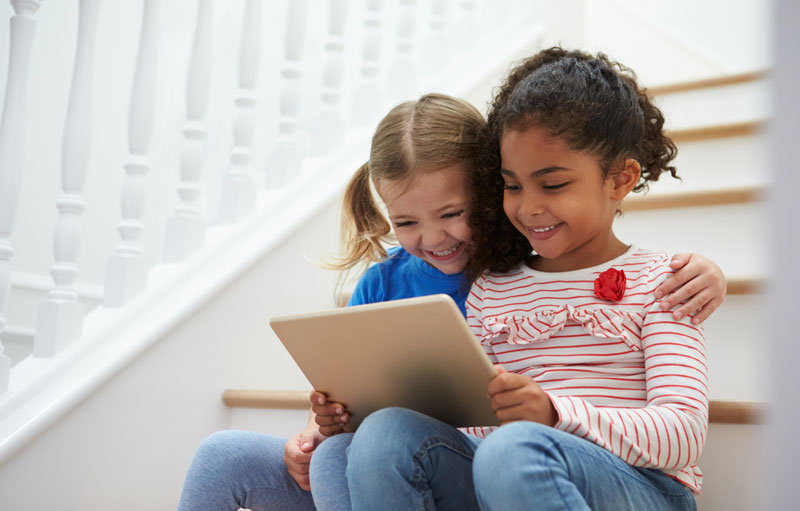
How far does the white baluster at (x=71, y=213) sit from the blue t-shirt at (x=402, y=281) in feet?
1.43

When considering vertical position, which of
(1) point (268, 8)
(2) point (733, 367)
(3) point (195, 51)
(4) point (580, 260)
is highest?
(1) point (268, 8)

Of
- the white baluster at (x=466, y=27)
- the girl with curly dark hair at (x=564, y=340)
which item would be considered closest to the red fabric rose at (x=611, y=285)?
the girl with curly dark hair at (x=564, y=340)

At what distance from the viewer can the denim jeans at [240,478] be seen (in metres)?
0.95

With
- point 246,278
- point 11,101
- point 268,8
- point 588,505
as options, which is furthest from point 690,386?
point 268,8

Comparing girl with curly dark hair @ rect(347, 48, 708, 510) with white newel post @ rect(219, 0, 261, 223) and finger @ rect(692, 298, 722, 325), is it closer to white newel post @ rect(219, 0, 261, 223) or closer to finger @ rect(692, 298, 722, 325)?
finger @ rect(692, 298, 722, 325)

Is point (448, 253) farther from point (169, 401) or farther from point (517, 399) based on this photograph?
point (169, 401)

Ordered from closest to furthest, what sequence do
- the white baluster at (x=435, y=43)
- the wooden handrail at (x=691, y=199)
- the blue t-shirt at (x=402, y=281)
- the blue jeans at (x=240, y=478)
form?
the blue jeans at (x=240, y=478), the blue t-shirt at (x=402, y=281), the wooden handrail at (x=691, y=199), the white baluster at (x=435, y=43)

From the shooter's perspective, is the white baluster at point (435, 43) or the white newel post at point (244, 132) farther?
the white baluster at point (435, 43)

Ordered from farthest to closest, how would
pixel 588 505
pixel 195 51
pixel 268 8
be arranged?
pixel 268 8
pixel 195 51
pixel 588 505

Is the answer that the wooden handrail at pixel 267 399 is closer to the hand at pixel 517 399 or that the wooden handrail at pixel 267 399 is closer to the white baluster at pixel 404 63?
the hand at pixel 517 399

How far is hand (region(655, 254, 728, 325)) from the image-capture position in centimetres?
85

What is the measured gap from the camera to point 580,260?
0.99 meters

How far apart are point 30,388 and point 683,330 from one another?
34.6 inches

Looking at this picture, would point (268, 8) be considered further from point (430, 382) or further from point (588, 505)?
point (588, 505)
